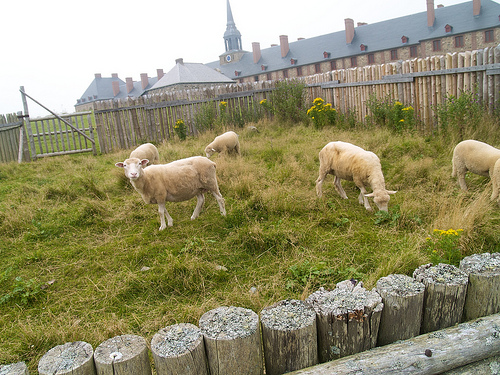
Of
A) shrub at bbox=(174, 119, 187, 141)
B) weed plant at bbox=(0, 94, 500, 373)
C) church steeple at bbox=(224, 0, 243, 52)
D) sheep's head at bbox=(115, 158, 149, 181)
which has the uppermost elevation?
church steeple at bbox=(224, 0, 243, 52)

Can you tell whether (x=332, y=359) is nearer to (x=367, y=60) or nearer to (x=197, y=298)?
(x=197, y=298)

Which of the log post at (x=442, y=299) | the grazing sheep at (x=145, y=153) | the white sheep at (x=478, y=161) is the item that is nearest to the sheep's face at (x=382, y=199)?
the white sheep at (x=478, y=161)

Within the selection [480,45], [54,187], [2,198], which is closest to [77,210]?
[54,187]

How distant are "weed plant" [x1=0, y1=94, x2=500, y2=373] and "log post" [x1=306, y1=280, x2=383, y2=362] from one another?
95 centimetres

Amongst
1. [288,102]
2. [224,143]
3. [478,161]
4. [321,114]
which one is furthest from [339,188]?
[288,102]

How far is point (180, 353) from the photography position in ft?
6.43

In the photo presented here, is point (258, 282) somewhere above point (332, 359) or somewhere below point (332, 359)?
below

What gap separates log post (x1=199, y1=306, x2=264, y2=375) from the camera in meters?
2.02

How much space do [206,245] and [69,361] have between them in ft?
9.26

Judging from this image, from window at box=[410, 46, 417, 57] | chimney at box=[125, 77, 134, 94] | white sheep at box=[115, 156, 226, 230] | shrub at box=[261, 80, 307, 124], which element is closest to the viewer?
white sheep at box=[115, 156, 226, 230]

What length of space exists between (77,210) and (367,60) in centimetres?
5168

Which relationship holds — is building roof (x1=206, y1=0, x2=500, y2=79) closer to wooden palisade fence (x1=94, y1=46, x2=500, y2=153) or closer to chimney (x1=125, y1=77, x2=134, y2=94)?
chimney (x1=125, y1=77, x2=134, y2=94)

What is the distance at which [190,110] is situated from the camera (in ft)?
47.5

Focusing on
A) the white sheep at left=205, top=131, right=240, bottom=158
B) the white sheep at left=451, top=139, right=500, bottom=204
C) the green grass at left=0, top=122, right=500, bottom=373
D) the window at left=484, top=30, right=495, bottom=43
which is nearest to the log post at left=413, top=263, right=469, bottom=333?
the green grass at left=0, top=122, right=500, bottom=373
